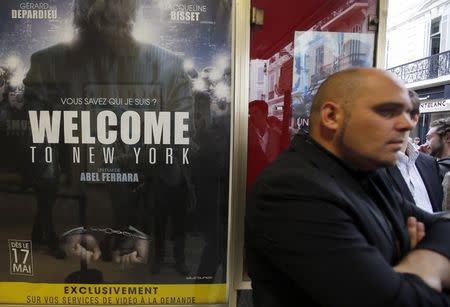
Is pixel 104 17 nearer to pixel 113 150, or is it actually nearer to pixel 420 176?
pixel 113 150

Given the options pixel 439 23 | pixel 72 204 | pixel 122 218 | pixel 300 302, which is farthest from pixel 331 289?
pixel 439 23

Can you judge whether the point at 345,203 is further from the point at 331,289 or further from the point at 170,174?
the point at 170,174

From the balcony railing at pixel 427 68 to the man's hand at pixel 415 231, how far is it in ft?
53.6

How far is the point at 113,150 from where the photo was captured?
2.05 meters

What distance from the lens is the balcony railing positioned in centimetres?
1598

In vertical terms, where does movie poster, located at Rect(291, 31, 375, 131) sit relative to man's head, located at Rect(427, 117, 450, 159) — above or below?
above

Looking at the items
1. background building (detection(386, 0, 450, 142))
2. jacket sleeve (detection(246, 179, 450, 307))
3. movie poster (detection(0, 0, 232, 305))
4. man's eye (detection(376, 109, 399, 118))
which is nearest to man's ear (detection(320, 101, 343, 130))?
man's eye (detection(376, 109, 399, 118))

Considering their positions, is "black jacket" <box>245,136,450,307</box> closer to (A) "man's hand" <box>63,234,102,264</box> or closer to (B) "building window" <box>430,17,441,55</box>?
(A) "man's hand" <box>63,234,102,264</box>

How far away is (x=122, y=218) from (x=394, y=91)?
1500 mm

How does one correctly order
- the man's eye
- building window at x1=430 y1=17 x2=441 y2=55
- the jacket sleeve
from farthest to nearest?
building window at x1=430 y1=17 x2=441 y2=55, the man's eye, the jacket sleeve

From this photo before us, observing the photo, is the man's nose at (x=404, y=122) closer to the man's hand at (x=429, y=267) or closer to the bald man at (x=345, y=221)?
the bald man at (x=345, y=221)

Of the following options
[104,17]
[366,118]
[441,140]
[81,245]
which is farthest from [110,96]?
[441,140]

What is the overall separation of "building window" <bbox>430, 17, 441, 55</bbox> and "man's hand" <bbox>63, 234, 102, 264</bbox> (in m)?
18.9

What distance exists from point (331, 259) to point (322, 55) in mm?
1588
